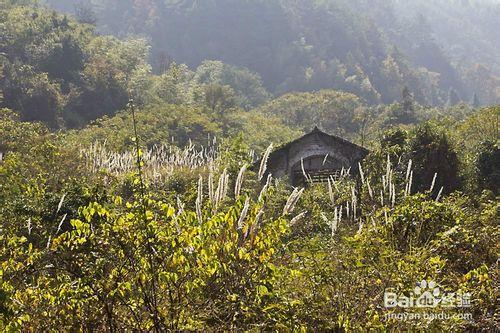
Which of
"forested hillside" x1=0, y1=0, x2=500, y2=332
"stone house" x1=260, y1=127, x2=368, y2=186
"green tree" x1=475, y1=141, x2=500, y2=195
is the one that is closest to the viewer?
"forested hillside" x1=0, y1=0, x2=500, y2=332

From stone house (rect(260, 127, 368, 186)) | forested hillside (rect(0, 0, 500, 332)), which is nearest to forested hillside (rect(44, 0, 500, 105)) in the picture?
forested hillside (rect(0, 0, 500, 332))

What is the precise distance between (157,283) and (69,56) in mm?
45473

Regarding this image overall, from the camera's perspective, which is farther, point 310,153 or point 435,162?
point 310,153

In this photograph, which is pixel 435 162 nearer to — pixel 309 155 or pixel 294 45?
pixel 309 155

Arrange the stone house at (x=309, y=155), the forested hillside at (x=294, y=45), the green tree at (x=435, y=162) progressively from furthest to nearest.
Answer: the forested hillside at (x=294, y=45) < the stone house at (x=309, y=155) < the green tree at (x=435, y=162)

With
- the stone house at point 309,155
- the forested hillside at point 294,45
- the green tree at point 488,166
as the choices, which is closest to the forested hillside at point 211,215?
the green tree at point 488,166

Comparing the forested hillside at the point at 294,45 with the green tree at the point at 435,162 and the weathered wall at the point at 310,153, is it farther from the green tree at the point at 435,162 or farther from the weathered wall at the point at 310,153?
the green tree at the point at 435,162


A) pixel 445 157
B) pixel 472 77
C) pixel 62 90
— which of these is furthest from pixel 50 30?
pixel 472 77

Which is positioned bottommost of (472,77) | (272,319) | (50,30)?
(272,319)

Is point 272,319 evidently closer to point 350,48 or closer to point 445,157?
point 445,157

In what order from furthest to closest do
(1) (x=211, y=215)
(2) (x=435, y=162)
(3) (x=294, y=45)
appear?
(3) (x=294, y=45) → (2) (x=435, y=162) → (1) (x=211, y=215)

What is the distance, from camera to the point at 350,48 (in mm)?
115562

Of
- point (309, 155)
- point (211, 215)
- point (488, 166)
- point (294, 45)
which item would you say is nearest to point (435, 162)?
point (488, 166)

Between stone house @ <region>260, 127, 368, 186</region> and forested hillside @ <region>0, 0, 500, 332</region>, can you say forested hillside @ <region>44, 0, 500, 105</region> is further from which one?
stone house @ <region>260, 127, 368, 186</region>
